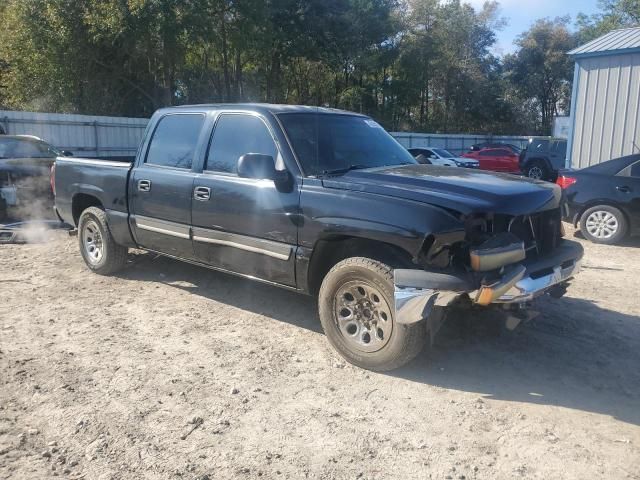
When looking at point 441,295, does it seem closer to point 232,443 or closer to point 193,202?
point 232,443

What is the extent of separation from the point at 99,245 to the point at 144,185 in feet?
4.46

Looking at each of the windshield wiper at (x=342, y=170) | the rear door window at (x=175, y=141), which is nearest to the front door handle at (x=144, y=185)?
the rear door window at (x=175, y=141)

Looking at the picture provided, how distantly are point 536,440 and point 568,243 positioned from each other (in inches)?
78.4

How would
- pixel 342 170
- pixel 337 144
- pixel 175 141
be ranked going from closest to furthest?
pixel 342 170, pixel 337 144, pixel 175 141

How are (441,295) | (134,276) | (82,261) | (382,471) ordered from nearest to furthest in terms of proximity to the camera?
(382,471) → (441,295) → (134,276) → (82,261)

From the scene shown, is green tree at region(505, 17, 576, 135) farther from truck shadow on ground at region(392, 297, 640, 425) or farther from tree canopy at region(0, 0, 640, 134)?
truck shadow on ground at region(392, 297, 640, 425)

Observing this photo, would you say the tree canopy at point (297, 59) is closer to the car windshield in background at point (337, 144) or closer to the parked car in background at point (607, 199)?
the parked car in background at point (607, 199)

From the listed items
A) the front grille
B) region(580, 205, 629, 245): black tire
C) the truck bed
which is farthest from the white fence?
the front grille

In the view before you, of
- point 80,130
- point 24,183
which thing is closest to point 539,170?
point 80,130

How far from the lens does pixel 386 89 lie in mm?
42812

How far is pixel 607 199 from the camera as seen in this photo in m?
8.63

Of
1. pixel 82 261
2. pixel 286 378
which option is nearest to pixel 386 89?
pixel 82 261

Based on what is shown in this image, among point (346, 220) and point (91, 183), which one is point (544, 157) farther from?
point (346, 220)

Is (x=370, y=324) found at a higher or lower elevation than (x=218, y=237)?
lower
